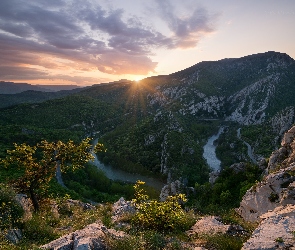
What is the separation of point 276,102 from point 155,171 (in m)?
93.8

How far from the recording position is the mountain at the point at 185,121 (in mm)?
93000

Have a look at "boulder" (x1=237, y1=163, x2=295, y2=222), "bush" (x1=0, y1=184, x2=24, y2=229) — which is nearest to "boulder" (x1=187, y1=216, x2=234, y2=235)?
"boulder" (x1=237, y1=163, x2=295, y2=222)

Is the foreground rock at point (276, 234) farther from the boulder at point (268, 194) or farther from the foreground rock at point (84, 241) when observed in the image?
the boulder at point (268, 194)

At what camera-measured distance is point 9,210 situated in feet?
41.3

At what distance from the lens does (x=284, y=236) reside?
721 cm

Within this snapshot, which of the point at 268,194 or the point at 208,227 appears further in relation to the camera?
the point at 268,194

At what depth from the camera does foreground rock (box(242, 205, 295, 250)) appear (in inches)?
271

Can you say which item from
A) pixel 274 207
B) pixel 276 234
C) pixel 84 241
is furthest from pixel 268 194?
pixel 84 241

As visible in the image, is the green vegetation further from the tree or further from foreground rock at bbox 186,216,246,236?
the tree

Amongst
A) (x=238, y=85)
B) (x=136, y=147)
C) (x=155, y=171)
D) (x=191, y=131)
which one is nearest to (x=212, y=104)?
(x=238, y=85)

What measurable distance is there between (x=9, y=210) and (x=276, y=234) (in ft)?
40.0

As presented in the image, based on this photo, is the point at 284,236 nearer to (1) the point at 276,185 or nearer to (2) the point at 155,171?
(1) the point at 276,185

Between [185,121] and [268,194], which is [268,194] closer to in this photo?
[268,194]

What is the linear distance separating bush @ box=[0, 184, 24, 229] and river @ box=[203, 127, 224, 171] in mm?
76768
